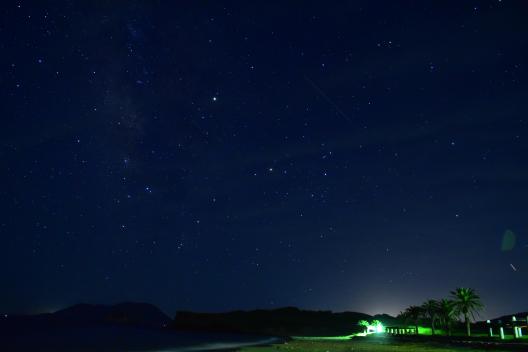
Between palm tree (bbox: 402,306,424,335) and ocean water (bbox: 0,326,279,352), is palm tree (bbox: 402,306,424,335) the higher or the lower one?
the higher one

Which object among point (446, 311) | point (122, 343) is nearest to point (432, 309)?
point (446, 311)

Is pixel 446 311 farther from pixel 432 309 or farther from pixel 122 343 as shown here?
pixel 122 343

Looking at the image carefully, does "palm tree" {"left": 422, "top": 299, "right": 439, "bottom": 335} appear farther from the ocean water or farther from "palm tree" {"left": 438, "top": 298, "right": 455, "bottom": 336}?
the ocean water

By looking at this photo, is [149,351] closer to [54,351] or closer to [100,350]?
[100,350]

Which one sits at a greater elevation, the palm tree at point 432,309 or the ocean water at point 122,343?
the palm tree at point 432,309

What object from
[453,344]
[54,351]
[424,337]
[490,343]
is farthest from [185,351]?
[490,343]

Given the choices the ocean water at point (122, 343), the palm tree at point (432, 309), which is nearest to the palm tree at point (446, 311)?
the palm tree at point (432, 309)

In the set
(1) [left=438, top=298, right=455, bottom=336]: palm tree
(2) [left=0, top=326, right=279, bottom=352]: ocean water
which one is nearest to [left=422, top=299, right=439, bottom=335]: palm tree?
(1) [left=438, top=298, right=455, bottom=336]: palm tree

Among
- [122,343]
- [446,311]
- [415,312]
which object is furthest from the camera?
[122,343]

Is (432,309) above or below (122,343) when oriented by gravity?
above

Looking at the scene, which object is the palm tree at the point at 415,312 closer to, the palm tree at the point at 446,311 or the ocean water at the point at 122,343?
the palm tree at the point at 446,311

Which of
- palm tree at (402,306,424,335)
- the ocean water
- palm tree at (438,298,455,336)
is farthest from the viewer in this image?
the ocean water

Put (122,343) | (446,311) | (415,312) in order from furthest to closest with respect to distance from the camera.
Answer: (122,343) < (415,312) < (446,311)

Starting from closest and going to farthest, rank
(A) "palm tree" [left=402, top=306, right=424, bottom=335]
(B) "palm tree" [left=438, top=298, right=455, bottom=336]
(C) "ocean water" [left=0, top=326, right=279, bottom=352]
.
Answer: (B) "palm tree" [left=438, top=298, right=455, bottom=336], (A) "palm tree" [left=402, top=306, right=424, bottom=335], (C) "ocean water" [left=0, top=326, right=279, bottom=352]
